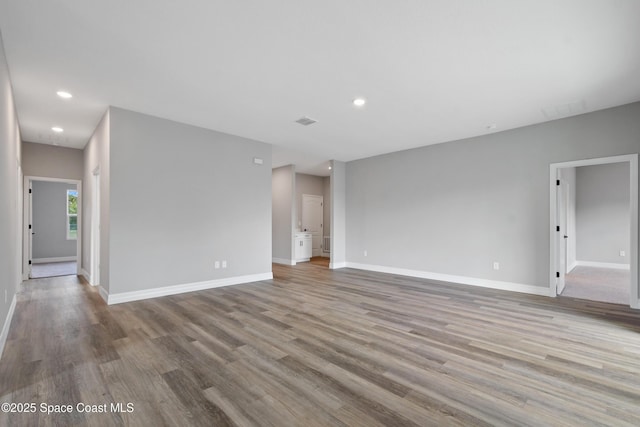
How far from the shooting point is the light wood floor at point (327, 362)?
1.78m

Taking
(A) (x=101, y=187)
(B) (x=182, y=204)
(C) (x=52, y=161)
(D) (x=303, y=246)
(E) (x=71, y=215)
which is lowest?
(D) (x=303, y=246)

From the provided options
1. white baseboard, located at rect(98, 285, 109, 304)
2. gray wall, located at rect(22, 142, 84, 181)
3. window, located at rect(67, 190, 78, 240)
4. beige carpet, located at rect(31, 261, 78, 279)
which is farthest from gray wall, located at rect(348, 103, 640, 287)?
window, located at rect(67, 190, 78, 240)

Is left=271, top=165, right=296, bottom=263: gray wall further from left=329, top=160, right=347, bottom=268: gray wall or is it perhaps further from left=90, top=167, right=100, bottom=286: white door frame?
left=90, top=167, right=100, bottom=286: white door frame

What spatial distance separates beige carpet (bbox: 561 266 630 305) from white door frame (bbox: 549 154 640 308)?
42 centimetres

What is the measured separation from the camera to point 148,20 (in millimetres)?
2305

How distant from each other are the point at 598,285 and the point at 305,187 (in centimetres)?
748

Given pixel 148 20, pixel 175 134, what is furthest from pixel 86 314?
pixel 148 20

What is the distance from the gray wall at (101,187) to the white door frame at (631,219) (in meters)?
6.65

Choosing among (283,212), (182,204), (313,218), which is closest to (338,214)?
(283,212)

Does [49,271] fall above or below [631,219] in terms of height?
below

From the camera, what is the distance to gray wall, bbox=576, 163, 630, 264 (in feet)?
24.0

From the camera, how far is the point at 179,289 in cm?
462

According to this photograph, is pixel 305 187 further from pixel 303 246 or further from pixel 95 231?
pixel 95 231

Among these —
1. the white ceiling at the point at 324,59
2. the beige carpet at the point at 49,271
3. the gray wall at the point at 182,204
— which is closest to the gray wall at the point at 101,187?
the gray wall at the point at 182,204
